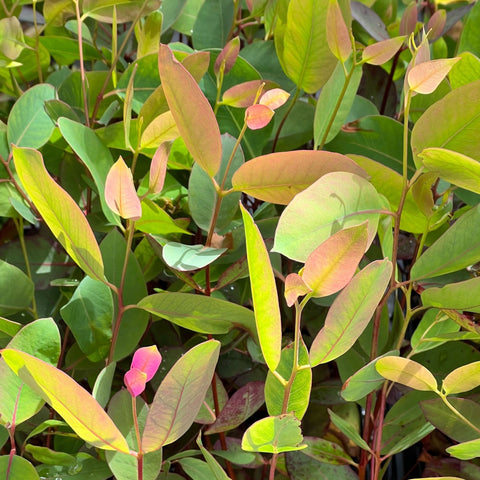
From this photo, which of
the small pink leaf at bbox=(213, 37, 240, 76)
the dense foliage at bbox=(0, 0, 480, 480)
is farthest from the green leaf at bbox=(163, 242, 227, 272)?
the small pink leaf at bbox=(213, 37, 240, 76)

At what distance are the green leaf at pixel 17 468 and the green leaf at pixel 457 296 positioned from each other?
179mm

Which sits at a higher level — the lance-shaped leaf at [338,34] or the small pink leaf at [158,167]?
the lance-shaped leaf at [338,34]

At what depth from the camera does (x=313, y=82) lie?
1.12 feet

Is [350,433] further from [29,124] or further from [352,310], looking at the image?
[29,124]

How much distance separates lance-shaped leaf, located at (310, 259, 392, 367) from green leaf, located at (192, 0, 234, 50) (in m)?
0.24

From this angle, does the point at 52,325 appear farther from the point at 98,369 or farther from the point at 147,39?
the point at 147,39

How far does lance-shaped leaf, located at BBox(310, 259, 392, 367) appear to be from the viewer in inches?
8.4

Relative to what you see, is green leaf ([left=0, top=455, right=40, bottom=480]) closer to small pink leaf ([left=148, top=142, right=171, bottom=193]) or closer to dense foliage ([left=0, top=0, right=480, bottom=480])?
dense foliage ([left=0, top=0, right=480, bottom=480])

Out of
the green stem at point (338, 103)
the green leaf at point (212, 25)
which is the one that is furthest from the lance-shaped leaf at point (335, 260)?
the green leaf at point (212, 25)

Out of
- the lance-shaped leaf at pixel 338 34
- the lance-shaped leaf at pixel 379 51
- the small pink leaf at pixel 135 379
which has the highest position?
the lance-shaped leaf at pixel 338 34

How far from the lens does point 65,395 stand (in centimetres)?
21

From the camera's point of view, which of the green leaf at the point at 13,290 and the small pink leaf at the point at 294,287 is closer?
the small pink leaf at the point at 294,287

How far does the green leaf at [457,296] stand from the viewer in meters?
0.24

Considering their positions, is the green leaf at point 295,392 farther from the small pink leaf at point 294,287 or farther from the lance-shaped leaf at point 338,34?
the lance-shaped leaf at point 338,34
